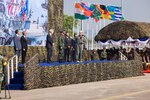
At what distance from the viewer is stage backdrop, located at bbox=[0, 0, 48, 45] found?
24.9 meters

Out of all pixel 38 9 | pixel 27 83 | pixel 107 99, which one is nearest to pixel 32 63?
pixel 27 83

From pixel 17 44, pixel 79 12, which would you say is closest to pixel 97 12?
pixel 79 12

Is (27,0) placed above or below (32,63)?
above

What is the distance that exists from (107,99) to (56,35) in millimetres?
14311

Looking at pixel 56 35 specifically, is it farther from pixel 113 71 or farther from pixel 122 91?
pixel 122 91

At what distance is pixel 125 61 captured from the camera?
2998cm

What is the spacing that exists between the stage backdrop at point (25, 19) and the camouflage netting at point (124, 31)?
17170mm

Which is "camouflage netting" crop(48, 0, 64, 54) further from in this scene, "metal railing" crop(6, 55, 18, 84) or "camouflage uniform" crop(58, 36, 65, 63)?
"metal railing" crop(6, 55, 18, 84)

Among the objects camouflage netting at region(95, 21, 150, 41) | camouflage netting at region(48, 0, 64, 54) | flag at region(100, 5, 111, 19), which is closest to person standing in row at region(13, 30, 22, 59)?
camouflage netting at region(48, 0, 64, 54)

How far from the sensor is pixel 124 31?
45.9 meters

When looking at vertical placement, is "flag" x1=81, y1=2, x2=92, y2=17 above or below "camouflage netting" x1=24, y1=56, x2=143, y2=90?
above

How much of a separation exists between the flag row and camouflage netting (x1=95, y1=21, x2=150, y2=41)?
232 cm

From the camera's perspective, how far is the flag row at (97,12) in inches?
1788

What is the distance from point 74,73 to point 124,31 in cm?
2218
